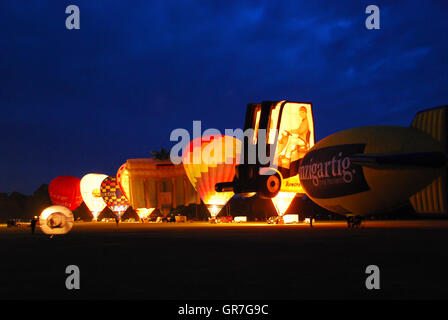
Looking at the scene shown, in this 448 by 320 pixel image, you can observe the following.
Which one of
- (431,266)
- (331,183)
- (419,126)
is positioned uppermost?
(419,126)

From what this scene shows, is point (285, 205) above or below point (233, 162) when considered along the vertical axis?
below

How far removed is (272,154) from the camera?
56.3 metres

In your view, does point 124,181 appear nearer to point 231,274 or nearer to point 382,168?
point 382,168

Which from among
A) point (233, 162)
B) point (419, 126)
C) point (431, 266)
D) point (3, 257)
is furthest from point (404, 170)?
point (233, 162)

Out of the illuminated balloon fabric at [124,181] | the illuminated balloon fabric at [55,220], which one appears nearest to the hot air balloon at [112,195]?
the illuminated balloon fabric at [124,181]

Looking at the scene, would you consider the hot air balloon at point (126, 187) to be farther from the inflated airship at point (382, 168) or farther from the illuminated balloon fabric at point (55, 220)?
the illuminated balloon fabric at point (55, 220)

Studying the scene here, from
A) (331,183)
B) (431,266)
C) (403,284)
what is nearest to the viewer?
(403,284)

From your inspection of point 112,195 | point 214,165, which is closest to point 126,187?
point 112,195

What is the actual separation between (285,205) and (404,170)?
25.3 meters

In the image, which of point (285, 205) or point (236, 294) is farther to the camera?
point (285, 205)

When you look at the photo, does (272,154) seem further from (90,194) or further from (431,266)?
(90,194)

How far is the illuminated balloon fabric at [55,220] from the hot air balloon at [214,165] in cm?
3445

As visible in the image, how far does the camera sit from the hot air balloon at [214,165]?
69625 millimetres

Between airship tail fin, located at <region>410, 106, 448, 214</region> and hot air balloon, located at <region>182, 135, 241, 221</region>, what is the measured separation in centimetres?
3793
